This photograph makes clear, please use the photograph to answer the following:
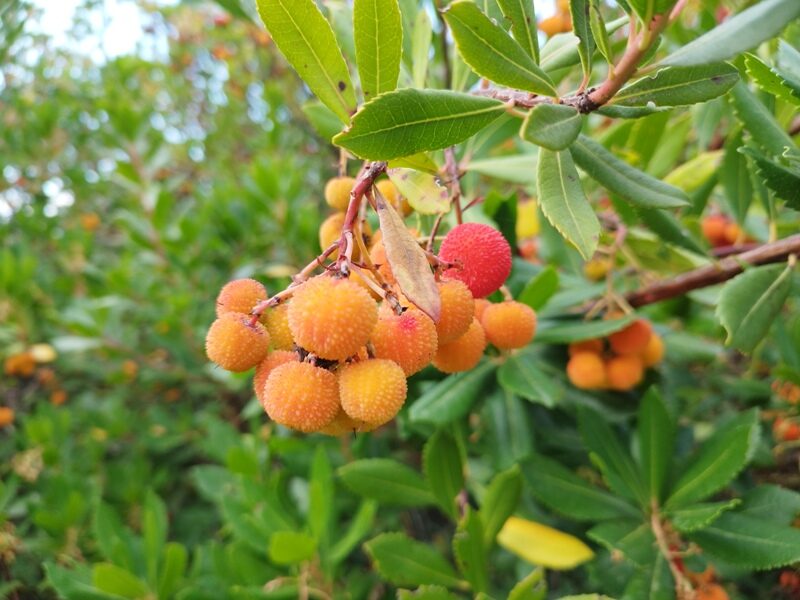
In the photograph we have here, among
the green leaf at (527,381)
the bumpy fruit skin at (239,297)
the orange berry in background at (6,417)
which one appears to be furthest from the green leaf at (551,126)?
the orange berry in background at (6,417)

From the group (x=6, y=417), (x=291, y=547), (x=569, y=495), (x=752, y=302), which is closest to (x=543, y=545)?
(x=569, y=495)

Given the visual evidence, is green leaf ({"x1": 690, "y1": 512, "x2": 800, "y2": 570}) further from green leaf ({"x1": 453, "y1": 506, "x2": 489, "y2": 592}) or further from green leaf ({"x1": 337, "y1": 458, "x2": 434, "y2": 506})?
green leaf ({"x1": 337, "y1": 458, "x2": 434, "y2": 506})

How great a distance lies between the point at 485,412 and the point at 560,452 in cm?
28

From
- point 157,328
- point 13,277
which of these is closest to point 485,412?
point 157,328

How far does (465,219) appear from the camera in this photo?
1.05 metres

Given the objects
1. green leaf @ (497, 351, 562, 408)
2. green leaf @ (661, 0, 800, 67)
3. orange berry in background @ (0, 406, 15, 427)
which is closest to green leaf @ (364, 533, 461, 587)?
green leaf @ (497, 351, 562, 408)

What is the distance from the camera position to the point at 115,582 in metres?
1.26

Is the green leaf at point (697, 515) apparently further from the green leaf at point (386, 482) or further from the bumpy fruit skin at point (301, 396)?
the bumpy fruit skin at point (301, 396)

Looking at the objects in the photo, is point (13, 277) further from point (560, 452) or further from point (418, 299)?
point (418, 299)

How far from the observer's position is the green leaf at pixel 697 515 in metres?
0.86

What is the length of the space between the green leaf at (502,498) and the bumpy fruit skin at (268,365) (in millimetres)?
A: 509

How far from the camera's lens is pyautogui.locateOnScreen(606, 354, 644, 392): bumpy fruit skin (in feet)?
3.74

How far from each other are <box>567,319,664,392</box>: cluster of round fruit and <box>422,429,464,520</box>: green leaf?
10.8 inches

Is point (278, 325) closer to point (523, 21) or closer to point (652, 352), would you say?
point (523, 21)
